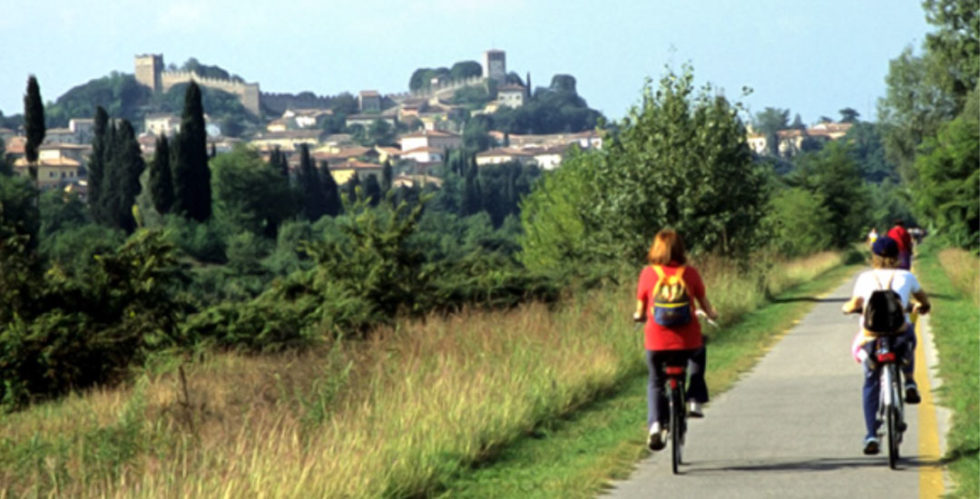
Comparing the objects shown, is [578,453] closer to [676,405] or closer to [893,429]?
[676,405]

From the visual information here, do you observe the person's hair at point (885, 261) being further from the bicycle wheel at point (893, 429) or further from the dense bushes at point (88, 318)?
the dense bushes at point (88, 318)

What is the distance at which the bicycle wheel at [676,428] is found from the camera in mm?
9383

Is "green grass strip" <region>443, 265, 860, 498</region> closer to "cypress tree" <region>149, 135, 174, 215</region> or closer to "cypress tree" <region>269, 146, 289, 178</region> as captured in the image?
"cypress tree" <region>149, 135, 174, 215</region>

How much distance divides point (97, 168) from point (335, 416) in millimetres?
115947

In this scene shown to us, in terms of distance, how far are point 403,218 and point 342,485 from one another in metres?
12.3

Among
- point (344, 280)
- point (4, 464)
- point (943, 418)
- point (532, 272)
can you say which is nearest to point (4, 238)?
point (344, 280)

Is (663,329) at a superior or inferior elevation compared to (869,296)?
inferior

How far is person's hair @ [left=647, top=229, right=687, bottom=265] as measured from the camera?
31.6 feet

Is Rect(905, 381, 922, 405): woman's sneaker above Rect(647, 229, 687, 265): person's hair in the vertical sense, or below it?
below

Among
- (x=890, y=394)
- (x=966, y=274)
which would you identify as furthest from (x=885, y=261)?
(x=966, y=274)

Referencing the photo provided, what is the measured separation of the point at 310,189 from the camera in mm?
153125

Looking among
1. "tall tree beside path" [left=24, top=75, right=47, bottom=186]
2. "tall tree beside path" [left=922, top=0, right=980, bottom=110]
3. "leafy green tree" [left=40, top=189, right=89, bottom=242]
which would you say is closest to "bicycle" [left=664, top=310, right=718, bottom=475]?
"tall tree beside path" [left=922, top=0, right=980, bottom=110]

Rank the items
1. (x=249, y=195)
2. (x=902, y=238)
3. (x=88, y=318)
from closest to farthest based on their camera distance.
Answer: (x=88, y=318) → (x=902, y=238) → (x=249, y=195)

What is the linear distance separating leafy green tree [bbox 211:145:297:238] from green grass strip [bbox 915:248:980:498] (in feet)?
353
